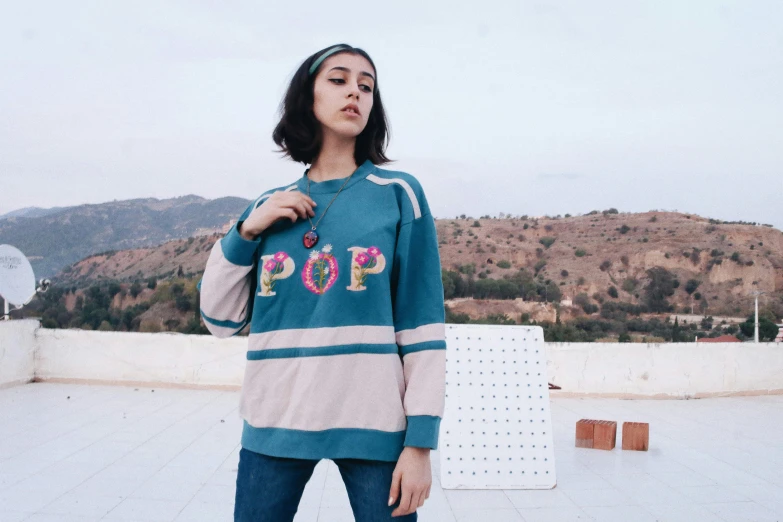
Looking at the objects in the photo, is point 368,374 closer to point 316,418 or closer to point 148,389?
point 316,418

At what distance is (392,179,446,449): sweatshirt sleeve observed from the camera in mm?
1050

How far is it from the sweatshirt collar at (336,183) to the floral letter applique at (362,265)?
0.15 m

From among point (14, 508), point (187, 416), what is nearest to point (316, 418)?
point (14, 508)

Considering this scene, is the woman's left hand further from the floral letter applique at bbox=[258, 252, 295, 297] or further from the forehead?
the forehead

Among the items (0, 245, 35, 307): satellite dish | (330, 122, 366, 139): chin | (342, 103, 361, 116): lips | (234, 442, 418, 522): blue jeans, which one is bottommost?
(234, 442, 418, 522): blue jeans

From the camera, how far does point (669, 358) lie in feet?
19.4

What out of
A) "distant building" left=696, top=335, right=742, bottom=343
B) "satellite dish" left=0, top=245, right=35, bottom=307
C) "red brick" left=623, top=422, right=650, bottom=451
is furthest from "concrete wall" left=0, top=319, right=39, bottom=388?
"distant building" left=696, top=335, right=742, bottom=343

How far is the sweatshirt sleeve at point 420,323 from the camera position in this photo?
1.05 meters

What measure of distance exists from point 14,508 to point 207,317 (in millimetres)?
2083

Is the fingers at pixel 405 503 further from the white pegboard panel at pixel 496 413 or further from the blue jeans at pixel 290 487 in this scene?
the white pegboard panel at pixel 496 413

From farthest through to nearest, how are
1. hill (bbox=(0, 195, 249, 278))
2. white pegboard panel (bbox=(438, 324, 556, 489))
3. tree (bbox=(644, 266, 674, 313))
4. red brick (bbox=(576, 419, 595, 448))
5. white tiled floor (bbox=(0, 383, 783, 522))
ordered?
hill (bbox=(0, 195, 249, 278)), tree (bbox=(644, 266, 674, 313)), red brick (bbox=(576, 419, 595, 448)), white pegboard panel (bbox=(438, 324, 556, 489)), white tiled floor (bbox=(0, 383, 783, 522))

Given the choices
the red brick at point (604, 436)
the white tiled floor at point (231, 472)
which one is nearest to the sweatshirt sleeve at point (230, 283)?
the white tiled floor at point (231, 472)

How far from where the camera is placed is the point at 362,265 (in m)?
1.08

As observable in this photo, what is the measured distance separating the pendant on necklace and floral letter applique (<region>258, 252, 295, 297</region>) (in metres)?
0.04
